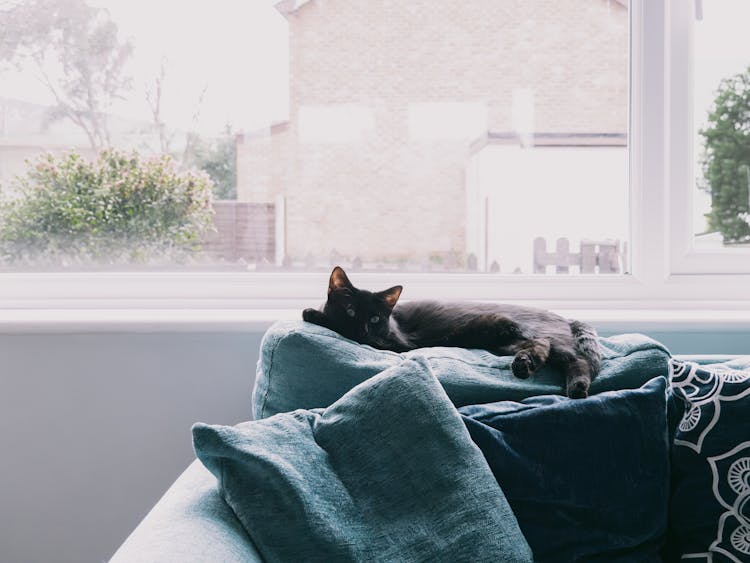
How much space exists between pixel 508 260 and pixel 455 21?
0.81 metres

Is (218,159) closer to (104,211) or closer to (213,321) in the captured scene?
(104,211)

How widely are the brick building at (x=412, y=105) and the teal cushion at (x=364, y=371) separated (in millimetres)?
813

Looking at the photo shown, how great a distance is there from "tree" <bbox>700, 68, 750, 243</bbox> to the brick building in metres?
0.31

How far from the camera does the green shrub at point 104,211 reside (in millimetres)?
2518

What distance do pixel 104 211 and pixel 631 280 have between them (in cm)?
175

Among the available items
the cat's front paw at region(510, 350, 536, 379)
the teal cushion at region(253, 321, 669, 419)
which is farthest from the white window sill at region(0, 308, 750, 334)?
the cat's front paw at region(510, 350, 536, 379)

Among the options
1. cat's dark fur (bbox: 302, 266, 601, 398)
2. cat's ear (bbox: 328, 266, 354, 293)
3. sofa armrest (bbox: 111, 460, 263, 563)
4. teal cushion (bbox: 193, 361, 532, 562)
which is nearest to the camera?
sofa armrest (bbox: 111, 460, 263, 563)

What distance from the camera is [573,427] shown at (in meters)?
1.57

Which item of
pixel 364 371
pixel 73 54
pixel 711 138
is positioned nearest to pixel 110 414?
pixel 364 371

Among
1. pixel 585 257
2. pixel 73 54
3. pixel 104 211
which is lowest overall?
pixel 585 257

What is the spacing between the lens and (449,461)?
1.40 m

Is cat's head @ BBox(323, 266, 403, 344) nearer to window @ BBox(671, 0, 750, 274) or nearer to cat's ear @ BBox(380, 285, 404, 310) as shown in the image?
cat's ear @ BBox(380, 285, 404, 310)

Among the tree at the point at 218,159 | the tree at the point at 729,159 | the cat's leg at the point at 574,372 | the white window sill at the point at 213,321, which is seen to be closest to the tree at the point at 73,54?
the tree at the point at 218,159

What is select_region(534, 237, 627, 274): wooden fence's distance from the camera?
2578mm
